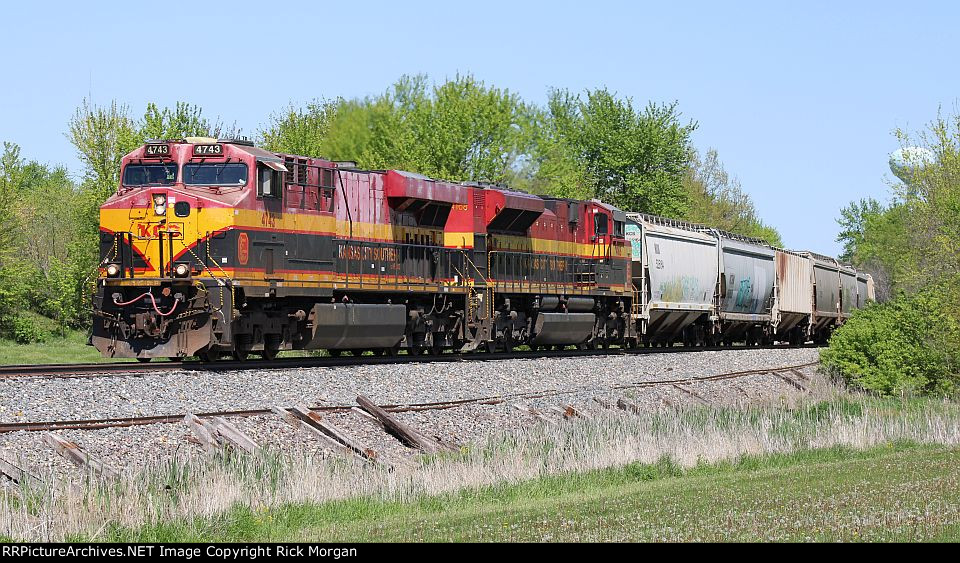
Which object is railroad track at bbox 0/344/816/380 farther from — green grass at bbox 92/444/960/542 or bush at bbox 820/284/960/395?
bush at bbox 820/284/960/395

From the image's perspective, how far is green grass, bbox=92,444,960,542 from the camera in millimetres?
8977

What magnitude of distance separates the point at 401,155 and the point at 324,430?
35572 millimetres

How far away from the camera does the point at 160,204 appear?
70.9 ft

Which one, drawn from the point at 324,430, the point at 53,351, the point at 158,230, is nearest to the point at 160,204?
the point at 158,230

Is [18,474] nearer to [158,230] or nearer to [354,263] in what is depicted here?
[158,230]

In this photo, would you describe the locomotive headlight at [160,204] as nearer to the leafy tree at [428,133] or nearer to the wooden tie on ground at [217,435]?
the wooden tie on ground at [217,435]

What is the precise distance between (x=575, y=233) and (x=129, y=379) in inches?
722

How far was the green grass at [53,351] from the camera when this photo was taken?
34438mm

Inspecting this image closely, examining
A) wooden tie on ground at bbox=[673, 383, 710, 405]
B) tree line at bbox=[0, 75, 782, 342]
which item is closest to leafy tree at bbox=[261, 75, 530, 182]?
tree line at bbox=[0, 75, 782, 342]

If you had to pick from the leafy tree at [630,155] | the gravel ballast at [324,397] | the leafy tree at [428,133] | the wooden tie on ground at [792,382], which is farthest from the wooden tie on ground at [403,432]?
the leafy tree at [630,155]

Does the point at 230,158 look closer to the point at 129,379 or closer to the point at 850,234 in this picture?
the point at 129,379

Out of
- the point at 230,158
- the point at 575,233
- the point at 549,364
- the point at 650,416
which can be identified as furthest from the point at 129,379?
the point at 575,233
